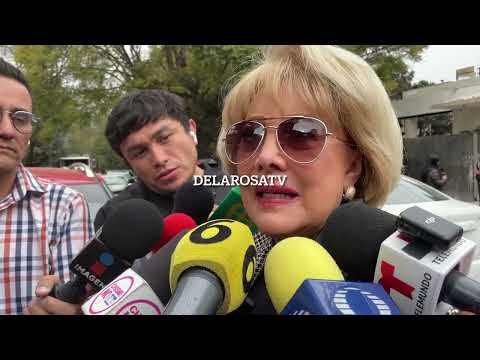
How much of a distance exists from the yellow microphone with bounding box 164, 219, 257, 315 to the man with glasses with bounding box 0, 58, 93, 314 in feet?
1.98

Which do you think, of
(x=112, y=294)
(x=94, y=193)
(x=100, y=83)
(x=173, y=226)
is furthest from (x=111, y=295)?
(x=100, y=83)

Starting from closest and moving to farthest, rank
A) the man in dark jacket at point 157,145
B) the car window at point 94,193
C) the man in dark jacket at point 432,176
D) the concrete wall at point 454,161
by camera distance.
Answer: the man in dark jacket at point 157,145, the car window at point 94,193, the concrete wall at point 454,161, the man in dark jacket at point 432,176

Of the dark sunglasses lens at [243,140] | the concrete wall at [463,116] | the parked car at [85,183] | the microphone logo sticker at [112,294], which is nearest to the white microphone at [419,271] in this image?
the dark sunglasses lens at [243,140]

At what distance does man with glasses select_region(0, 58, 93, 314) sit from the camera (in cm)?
115

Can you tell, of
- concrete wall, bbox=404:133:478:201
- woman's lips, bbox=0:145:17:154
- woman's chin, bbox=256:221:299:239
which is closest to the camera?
woman's chin, bbox=256:221:299:239

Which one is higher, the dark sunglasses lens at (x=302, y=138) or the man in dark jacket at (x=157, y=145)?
the dark sunglasses lens at (x=302, y=138)

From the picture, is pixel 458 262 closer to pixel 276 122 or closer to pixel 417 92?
pixel 276 122

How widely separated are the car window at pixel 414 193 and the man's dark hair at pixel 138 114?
156 centimetres

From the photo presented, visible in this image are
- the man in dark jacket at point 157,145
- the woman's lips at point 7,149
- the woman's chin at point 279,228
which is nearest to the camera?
the woman's chin at point 279,228

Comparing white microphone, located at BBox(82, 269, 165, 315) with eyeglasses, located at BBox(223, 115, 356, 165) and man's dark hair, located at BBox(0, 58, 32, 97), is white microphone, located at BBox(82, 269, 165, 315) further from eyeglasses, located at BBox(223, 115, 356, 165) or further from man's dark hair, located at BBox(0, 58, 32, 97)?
man's dark hair, located at BBox(0, 58, 32, 97)

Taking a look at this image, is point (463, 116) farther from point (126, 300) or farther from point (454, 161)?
point (126, 300)

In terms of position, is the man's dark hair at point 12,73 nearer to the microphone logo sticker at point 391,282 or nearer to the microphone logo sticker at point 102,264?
the microphone logo sticker at point 102,264

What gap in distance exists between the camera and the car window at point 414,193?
2.69 metres

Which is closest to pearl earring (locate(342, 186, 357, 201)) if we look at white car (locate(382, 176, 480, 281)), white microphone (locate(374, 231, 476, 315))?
white microphone (locate(374, 231, 476, 315))
